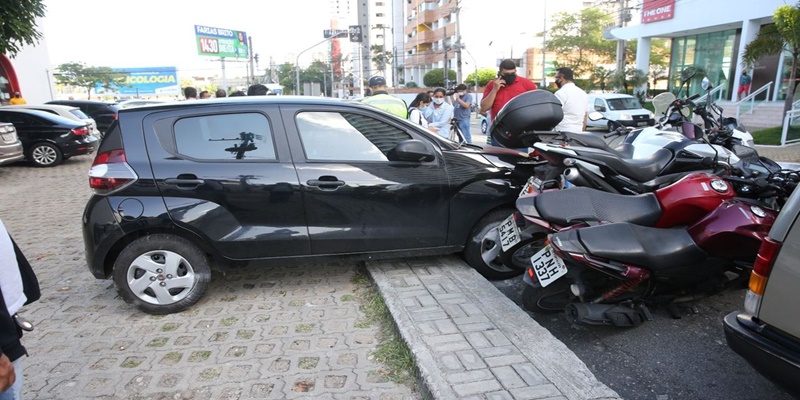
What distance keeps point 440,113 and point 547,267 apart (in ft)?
19.3

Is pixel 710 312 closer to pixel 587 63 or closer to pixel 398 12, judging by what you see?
pixel 587 63

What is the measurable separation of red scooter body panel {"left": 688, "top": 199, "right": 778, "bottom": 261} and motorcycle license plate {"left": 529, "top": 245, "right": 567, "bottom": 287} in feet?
2.62

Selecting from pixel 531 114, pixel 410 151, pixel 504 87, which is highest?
pixel 504 87

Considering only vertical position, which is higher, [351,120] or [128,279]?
[351,120]

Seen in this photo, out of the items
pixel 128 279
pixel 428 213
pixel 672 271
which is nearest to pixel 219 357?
pixel 128 279

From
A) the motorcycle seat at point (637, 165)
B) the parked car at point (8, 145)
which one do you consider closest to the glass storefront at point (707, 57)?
the motorcycle seat at point (637, 165)

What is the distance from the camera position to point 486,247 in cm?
387

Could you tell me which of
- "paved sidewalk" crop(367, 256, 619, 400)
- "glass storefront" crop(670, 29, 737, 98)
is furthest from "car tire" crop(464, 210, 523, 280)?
"glass storefront" crop(670, 29, 737, 98)

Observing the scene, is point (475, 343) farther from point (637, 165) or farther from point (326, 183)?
point (637, 165)

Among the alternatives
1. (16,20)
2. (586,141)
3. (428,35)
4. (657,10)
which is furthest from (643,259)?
(428,35)

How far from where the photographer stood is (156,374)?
276cm

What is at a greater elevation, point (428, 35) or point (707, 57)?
point (428, 35)

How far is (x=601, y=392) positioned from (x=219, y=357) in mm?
2172

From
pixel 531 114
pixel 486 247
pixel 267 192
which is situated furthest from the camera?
pixel 531 114
